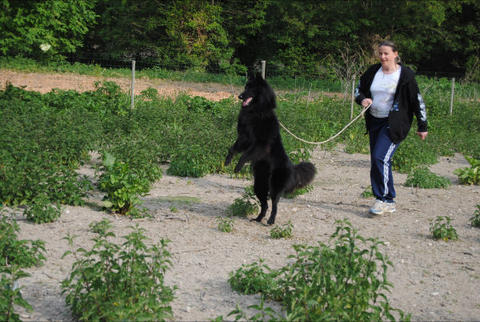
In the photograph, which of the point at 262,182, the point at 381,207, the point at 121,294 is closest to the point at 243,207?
the point at 262,182

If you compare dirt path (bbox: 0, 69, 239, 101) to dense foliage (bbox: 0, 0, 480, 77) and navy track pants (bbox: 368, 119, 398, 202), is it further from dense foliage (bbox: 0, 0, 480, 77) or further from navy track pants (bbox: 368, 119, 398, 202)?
navy track pants (bbox: 368, 119, 398, 202)

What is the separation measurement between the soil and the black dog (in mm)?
494

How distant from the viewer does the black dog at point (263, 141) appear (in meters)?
6.09

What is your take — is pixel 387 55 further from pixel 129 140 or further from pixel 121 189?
pixel 129 140

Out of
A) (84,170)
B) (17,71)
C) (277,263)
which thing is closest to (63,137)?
(84,170)

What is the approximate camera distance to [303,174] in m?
6.32

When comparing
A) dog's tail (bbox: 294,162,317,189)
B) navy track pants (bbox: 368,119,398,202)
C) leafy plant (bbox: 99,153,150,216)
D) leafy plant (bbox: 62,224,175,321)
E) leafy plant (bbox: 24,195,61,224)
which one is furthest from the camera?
navy track pants (bbox: 368,119,398,202)

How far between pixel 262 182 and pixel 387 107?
172 centimetres

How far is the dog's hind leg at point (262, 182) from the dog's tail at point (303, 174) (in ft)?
1.16

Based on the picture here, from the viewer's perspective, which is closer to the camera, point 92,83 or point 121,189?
point 121,189

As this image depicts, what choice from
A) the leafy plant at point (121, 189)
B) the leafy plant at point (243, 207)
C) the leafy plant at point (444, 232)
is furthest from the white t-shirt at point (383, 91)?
the leafy plant at point (121, 189)

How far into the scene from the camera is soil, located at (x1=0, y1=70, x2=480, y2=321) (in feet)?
13.6

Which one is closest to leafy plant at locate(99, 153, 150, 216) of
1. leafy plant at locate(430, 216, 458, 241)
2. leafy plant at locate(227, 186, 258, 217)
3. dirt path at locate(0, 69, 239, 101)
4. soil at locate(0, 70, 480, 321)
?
soil at locate(0, 70, 480, 321)

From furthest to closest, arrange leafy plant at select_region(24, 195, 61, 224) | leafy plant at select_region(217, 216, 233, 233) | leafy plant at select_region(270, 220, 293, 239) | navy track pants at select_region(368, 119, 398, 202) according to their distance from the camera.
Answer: navy track pants at select_region(368, 119, 398, 202), leafy plant at select_region(217, 216, 233, 233), leafy plant at select_region(270, 220, 293, 239), leafy plant at select_region(24, 195, 61, 224)
